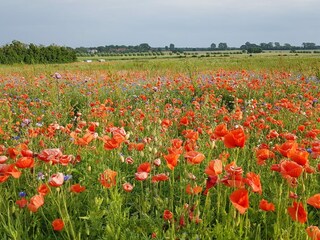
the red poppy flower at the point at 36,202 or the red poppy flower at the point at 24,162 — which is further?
the red poppy flower at the point at 24,162

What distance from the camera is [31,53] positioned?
39.6m

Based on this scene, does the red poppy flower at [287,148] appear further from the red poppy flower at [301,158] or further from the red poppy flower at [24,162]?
the red poppy flower at [24,162]

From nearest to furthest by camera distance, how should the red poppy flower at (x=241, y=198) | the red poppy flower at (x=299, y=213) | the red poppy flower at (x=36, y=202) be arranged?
1. the red poppy flower at (x=241, y=198)
2. the red poppy flower at (x=299, y=213)
3. the red poppy flower at (x=36, y=202)

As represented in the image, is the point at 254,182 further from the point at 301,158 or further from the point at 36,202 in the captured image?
the point at 36,202

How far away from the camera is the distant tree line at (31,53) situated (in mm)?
37656

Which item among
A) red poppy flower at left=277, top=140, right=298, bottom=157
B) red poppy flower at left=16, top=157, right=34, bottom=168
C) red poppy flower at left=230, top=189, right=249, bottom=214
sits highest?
red poppy flower at left=277, top=140, right=298, bottom=157

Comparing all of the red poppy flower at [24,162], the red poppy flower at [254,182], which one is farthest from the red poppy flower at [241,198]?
the red poppy flower at [24,162]

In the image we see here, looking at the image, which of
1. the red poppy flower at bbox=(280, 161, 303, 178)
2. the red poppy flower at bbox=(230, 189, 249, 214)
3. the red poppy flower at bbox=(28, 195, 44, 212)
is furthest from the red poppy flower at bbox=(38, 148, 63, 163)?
the red poppy flower at bbox=(280, 161, 303, 178)

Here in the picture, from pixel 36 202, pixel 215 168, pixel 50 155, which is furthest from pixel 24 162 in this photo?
pixel 215 168

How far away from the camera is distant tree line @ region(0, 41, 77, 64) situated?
37.7m

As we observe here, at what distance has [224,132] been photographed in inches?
80.4

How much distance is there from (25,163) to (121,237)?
63 centimetres

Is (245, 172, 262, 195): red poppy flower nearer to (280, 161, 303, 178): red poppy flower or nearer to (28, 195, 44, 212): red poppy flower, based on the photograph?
(280, 161, 303, 178): red poppy flower

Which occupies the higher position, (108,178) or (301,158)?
(301,158)
